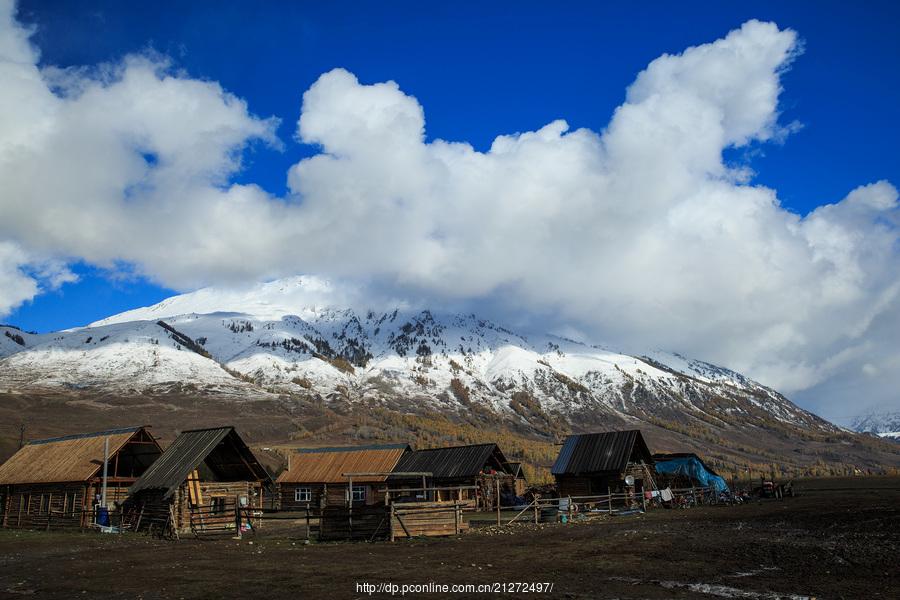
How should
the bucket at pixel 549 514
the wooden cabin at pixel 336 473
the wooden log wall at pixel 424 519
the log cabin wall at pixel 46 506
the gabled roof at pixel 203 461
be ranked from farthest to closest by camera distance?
the wooden cabin at pixel 336 473, the log cabin wall at pixel 46 506, the bucket at pixel 549 514, the gabled roof at pixel 203 461, the wooden log wall at pixel 424 519

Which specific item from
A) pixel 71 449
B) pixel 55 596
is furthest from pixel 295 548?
pixel 71 449

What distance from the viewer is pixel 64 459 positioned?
155ft

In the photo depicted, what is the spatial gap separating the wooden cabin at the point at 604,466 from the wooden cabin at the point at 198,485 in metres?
25.9

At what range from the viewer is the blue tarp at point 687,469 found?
196ft

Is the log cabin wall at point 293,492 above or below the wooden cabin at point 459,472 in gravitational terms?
below

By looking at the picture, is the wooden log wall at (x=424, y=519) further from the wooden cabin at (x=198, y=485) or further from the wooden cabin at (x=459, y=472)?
the wooden cabin at (x=459, y=472)

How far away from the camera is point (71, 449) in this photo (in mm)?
48344

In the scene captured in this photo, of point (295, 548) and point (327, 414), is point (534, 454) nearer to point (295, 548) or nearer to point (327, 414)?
point (327, 414)

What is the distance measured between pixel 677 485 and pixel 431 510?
3761 centimetres

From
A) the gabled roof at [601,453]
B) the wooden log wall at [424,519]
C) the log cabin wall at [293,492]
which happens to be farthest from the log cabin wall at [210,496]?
the gabled roof at [601,453]

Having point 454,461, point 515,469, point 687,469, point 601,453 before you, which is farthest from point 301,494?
point 687,469

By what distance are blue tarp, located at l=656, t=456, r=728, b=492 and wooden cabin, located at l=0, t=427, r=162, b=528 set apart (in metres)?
44.6

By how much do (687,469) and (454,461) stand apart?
2230 centimetres

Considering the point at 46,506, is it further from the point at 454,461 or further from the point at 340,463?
the point at 454,461
